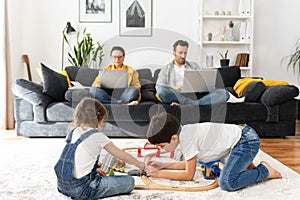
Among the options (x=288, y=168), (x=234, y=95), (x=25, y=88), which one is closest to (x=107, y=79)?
(x=25, y=88)

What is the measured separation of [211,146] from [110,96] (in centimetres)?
228

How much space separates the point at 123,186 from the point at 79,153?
0.33 metres

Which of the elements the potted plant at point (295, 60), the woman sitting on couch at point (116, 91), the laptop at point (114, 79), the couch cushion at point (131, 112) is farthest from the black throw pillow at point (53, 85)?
the potted plant at point (295, 60)

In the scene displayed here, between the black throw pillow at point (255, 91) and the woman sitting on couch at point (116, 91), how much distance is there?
47.0 inches

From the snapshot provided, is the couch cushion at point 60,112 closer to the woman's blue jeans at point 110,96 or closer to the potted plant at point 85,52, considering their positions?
the woman's blue jeans at point 110,96

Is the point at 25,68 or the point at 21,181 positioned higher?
the point at 25,68

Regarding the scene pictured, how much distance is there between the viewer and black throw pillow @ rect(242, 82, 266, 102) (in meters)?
4.73

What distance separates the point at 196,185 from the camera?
2.83 meters

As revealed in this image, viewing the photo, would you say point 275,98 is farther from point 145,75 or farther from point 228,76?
point 145,75

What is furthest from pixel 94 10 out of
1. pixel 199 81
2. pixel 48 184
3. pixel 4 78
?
pixel 48 184

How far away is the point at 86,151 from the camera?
249 cm

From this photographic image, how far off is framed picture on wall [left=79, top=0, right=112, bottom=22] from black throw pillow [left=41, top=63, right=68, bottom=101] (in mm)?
1661

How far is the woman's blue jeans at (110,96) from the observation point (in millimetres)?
4695

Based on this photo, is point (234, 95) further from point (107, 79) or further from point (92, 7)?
point (92, 7)
